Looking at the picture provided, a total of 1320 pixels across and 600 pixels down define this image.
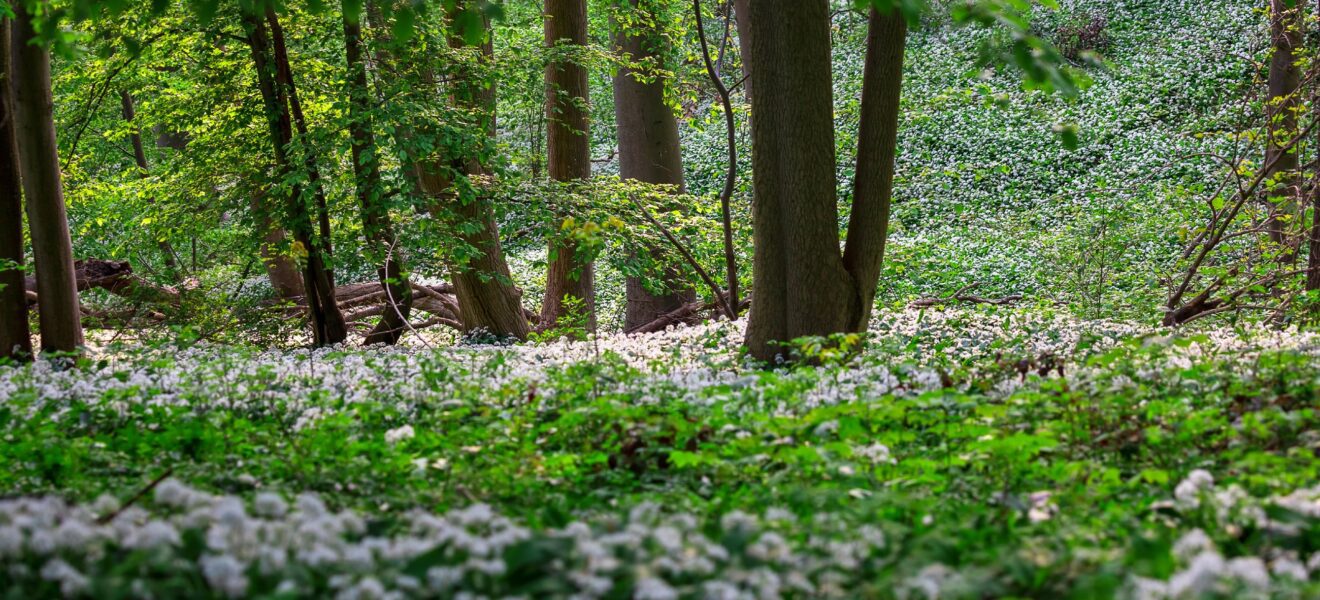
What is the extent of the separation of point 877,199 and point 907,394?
112 inches

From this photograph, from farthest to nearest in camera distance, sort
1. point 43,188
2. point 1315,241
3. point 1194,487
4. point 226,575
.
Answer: point 1315,241
point 43,188
point 1194,487
point 226,575

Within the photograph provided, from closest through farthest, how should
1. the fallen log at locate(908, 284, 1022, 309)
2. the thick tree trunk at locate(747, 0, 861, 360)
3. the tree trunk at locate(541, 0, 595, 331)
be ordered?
the thick tree trunk at locate(747, 0, 861, 360)
the fallen log at locate(908, 284, 1022, 309)
the tree trunk at locate(541, 0, 595, 331)

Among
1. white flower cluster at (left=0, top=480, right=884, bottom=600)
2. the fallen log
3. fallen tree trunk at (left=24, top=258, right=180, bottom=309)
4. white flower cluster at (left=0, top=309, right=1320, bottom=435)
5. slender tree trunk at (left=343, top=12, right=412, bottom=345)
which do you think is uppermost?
slender tree trunk at (left=343, top=12, right=412, bottom=345)

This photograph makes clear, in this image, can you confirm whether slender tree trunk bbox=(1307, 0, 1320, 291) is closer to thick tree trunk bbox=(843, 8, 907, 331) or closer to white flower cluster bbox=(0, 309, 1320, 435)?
white flower cluster bbox=(0, 309, 1320, 435)

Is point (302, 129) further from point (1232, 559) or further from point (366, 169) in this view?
point (1232, 559)

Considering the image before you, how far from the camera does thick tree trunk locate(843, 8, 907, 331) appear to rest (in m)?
6.95

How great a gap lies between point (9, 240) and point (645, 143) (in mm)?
7470

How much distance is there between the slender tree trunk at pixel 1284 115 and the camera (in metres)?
8.98

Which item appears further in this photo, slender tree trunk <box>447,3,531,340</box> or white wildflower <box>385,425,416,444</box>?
slender tree trunk <box>447,3,531,340</box>

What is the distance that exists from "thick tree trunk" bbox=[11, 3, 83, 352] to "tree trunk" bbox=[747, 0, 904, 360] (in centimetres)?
521

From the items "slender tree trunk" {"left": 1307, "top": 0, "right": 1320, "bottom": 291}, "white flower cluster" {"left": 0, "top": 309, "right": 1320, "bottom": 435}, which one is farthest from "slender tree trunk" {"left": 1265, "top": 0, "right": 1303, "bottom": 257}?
"white flower cluster" {"left": 0, "top": 309, "right": 1320, "bottom": 435}

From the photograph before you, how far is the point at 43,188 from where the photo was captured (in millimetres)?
7773

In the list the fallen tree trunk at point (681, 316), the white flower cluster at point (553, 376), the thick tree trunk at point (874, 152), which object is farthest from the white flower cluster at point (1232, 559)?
the fallen tree trunk at point (681, 316)

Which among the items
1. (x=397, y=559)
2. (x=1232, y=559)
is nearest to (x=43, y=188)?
(x=397, y=559)
